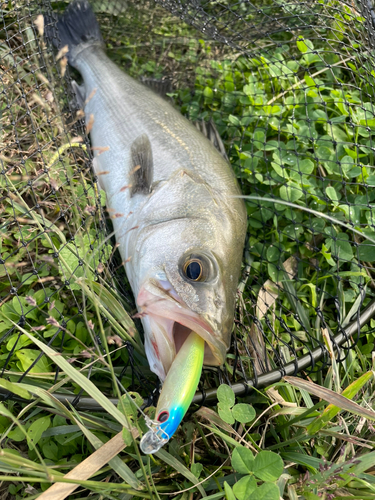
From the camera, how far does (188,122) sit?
294 centimetres

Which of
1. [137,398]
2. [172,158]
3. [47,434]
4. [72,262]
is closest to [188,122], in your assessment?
[172,158]

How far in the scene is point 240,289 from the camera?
2600 mm

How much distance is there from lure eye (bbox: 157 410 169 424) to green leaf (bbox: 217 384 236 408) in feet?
1.27

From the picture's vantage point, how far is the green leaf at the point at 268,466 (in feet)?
5.40

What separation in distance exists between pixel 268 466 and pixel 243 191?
1.99m

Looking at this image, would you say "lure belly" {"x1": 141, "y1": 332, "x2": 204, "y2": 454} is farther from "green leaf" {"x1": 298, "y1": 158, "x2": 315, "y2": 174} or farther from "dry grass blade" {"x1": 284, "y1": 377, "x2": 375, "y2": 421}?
"green leaf" {"x1": 298, "y1": 158, "x2": 315, "y2": 174}

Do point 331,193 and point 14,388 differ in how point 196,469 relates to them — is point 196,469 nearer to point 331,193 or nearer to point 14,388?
point 14,388

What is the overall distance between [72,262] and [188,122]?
1.45 meters

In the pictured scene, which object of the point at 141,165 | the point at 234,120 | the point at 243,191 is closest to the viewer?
the point at 141,165

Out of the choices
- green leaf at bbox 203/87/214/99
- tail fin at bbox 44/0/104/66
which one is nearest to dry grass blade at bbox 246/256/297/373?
green leaf at bbox 203/87/214/99

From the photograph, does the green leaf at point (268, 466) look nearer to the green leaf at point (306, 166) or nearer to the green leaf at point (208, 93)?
the green leaf at point (306, 166)

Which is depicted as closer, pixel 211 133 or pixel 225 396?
pixel 225 396

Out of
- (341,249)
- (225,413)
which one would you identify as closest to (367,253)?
(341,249)

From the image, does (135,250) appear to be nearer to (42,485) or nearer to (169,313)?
(169,313)
